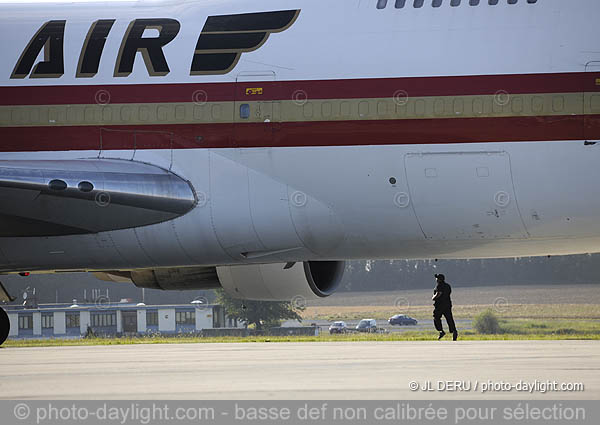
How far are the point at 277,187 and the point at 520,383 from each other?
4.38 m

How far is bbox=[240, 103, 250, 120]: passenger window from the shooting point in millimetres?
12398

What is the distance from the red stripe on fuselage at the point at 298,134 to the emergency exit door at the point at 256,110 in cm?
1

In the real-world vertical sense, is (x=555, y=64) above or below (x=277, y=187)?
above

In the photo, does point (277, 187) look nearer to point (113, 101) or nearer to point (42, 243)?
point (113, 101)

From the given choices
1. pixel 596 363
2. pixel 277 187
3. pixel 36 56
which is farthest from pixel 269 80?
pixel 596 363

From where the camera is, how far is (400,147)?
11812 mm

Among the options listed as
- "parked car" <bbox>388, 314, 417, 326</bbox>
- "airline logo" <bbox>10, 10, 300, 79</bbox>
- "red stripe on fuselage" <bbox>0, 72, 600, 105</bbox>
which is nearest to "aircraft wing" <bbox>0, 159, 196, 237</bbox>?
"red stripe on fuselage" <bbox>0, 72, 600, 105</bbox>

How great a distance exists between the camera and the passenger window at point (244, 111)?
1240cm

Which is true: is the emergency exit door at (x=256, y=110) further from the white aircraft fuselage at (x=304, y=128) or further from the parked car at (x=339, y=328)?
the parked car at (x=339, y=328)

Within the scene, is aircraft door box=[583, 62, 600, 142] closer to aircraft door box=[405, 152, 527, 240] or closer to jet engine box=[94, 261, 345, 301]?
aircraft door box=[405, 152, 527, 240]

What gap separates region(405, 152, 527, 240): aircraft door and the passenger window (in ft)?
7.22

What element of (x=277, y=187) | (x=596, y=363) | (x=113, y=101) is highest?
(x=113, y=101)

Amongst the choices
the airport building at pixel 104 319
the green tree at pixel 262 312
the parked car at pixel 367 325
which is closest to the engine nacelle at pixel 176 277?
the parked car at pixel 367 325

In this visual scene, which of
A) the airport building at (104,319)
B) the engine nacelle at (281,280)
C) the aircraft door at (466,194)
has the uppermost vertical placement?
the aircraft door at (466,194)
